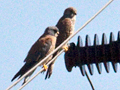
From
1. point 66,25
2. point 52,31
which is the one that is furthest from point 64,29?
point 52,31

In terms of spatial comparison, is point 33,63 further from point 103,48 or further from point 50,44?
point 103,48

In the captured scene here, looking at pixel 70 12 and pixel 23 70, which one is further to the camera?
pixel 70 12

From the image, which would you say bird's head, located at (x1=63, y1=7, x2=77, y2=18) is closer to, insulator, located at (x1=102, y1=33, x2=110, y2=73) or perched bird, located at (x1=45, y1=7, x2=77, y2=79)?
perched bird, located at (x1=45, y1=7, x2=77, y2=79)

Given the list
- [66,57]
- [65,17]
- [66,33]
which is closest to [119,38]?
[66,57]

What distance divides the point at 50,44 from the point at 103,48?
305cm

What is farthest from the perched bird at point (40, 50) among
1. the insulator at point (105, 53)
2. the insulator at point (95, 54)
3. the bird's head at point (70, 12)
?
the insulator at point (105, 53)

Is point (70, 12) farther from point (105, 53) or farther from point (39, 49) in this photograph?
point (105, 53)

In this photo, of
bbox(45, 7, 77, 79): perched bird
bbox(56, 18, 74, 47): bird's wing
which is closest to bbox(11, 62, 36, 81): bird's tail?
bbox(45, 7, 77, 79): perched bird

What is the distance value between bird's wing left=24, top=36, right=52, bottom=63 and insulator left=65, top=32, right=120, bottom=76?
2.46 meters

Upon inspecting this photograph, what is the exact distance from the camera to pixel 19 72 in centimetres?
521

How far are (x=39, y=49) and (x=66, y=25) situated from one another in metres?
1.22

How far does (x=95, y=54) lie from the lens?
10.9ft

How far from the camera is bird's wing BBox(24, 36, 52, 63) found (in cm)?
604

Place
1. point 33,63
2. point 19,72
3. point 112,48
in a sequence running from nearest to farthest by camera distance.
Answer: point 112,48 → point 19,72 → point 33,63
